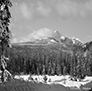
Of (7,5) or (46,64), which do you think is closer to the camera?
(7,5)

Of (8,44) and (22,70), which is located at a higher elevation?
(8,44)

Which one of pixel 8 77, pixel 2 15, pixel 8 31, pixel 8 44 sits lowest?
pixel 8 77

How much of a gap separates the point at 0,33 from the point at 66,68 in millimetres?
123372

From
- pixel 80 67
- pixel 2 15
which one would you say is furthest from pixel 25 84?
pixel 80 67

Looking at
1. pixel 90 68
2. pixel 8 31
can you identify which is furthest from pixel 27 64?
pixel 8 31

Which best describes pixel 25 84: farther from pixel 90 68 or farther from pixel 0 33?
pixel 90 68

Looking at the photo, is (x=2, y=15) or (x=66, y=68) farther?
(x=66, y=68)

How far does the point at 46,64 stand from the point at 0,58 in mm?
127112

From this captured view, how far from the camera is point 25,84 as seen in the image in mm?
14977

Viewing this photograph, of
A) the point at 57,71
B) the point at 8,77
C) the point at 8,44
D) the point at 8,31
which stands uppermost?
the point at 8,31

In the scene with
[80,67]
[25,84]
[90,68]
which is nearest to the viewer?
[25,84]

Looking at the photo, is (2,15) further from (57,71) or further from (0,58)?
(57,71)

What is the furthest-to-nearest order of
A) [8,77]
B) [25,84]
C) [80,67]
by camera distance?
[80,67], [8,77], [25,84]

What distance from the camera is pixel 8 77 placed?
1909 centimetres
